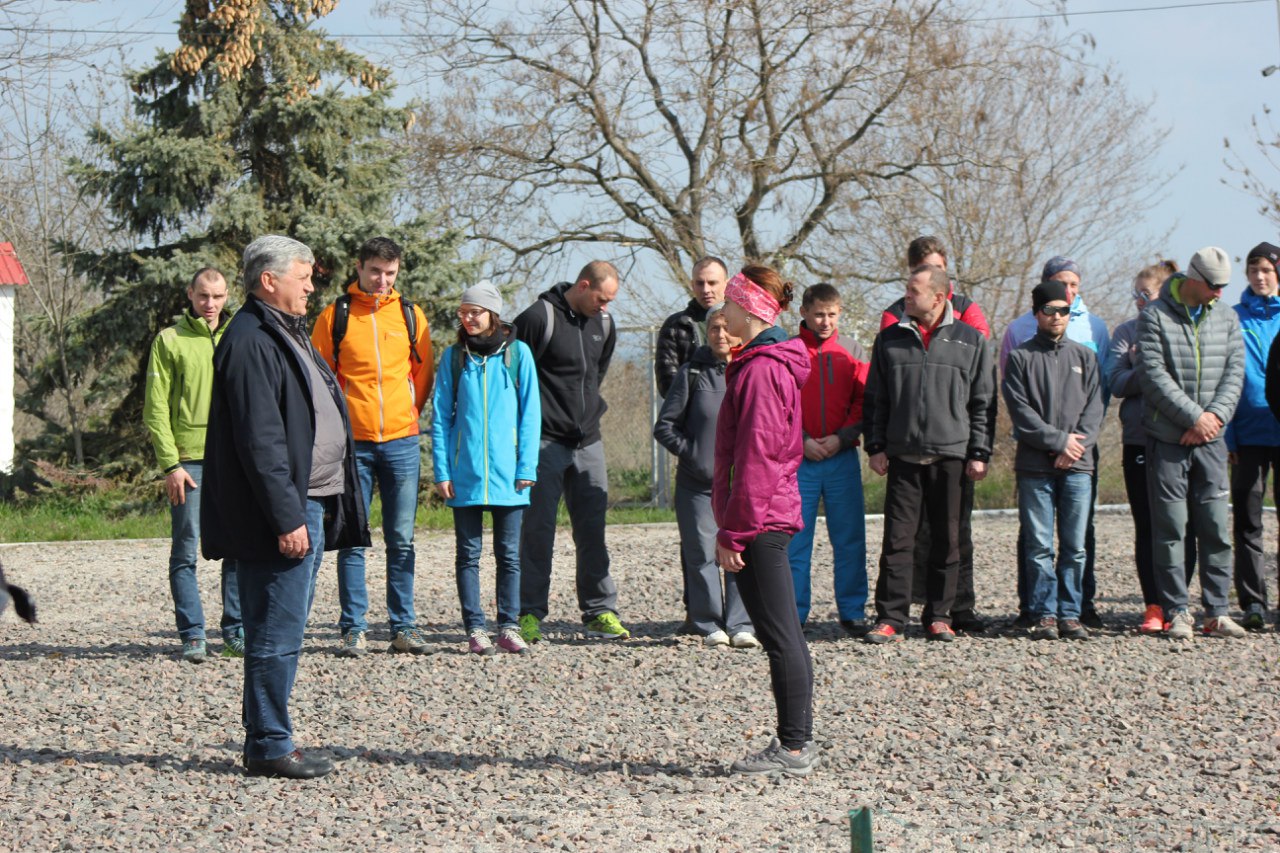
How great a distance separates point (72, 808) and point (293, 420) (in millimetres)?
1542

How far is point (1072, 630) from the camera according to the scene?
26.2ft

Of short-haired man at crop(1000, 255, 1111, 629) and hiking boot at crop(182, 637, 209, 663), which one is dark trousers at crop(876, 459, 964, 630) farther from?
hiking boot at crop(182, 637, 209, 663)

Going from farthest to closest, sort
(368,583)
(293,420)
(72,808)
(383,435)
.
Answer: (368,583) < (383,435) < (293,420) < (72,808)

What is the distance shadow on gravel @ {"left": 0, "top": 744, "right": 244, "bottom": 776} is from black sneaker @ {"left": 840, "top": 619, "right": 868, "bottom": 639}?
3837 millimetres

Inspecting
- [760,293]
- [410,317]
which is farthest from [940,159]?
[760,293]

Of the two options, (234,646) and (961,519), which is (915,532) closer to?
(961,519)

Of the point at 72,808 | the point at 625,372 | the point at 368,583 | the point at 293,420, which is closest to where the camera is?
the point at 72,808

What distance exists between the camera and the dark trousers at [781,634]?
5.19 meters

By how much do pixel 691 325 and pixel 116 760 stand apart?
13.2 ft

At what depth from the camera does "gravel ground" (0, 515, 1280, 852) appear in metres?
4.59

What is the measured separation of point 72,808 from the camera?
15.9 ft

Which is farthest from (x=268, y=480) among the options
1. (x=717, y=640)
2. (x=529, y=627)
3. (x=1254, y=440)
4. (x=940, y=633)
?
(x=1254, y=440)

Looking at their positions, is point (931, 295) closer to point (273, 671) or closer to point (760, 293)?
point (760, 293)

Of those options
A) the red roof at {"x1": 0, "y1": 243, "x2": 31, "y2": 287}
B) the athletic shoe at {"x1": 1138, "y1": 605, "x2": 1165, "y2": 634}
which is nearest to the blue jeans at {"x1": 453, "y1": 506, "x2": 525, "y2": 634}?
the athletic shoe at {"x1": 1138, "y1": 605, "x2": 1165, "y2": 634}
